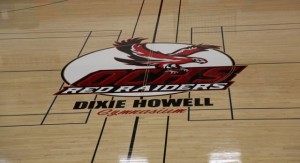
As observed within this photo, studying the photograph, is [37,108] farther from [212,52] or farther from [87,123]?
[212,52]

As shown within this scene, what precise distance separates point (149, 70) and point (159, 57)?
645mm

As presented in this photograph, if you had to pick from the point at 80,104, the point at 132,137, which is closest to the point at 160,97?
the point at 80,104

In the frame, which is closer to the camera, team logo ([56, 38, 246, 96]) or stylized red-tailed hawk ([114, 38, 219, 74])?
team logo ([56, 38, 246, 96])

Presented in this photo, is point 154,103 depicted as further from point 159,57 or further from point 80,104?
point 159,57

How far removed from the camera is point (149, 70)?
8.75 meters

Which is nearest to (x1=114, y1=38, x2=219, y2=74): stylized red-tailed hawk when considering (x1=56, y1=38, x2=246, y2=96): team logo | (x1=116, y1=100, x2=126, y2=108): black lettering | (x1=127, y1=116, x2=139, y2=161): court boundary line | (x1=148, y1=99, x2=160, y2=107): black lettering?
(x1=56, y1=38, x2=246, y2=96): team logo

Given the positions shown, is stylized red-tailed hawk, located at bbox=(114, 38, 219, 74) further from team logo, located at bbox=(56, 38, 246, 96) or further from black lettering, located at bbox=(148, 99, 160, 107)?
black lettering, located at bbox=(148, 99, 160, 107)

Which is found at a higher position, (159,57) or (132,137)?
(132,137)

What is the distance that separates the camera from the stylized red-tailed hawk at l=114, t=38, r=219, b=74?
29.3 feet

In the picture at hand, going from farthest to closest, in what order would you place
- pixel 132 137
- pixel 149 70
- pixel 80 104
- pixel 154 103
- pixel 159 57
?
pixel 159 57, pixel 149 70, pixel 80 104, pixel 154 103, pixel 132 137

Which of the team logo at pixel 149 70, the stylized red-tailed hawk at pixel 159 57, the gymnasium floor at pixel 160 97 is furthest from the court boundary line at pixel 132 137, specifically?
the stylized red-tailed hawk at pixel 159 57

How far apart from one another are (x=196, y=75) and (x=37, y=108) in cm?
245

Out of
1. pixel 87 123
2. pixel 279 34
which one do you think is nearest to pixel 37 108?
pixel 87 123

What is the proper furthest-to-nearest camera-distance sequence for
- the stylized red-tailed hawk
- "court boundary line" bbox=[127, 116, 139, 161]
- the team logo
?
the stylized red-tailed hawk → the team logo → "court boundary line" bbox=[127, 116, 139, 161]
